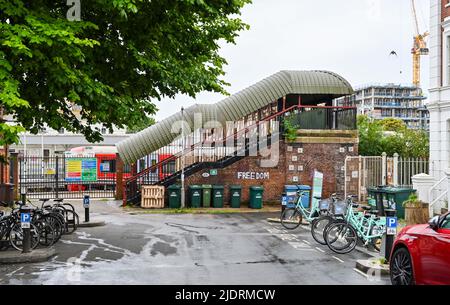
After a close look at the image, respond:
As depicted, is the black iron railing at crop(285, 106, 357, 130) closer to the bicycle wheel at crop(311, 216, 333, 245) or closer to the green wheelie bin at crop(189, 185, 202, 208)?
the green wheelie bin at crop(189, 185, 202, 208)

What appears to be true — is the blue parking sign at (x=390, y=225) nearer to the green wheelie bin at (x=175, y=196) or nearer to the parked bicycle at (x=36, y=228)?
the parked bicycle at (x=36, y=228)

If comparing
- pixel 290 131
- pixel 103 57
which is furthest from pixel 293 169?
pixel 103 57

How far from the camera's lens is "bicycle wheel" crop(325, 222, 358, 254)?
495 inches

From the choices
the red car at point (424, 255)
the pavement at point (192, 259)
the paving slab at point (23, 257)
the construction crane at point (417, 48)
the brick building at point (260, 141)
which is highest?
the construction crane at point (417, 48)

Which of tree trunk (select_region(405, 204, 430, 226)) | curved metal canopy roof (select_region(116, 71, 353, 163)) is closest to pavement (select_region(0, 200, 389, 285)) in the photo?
tree trunk (select_region(405, 204, 430, 226))

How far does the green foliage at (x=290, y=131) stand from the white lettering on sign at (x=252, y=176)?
2.02m

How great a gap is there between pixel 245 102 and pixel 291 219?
10.7 meters

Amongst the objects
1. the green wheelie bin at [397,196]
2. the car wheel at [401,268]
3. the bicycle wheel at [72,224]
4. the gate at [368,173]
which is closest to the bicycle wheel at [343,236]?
the car wheel at [401,268]

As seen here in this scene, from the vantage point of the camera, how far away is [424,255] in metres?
7.96

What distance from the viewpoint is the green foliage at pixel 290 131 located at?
25094 millimetres

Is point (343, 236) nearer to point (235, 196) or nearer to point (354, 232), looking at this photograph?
point (354, 232)

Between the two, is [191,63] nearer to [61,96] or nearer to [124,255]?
[61,96]

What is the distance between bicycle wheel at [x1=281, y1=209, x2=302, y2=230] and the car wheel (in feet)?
25.8

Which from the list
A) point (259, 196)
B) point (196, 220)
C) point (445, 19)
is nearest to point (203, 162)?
point (259, 196)
